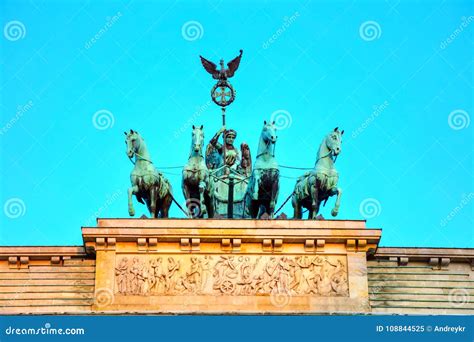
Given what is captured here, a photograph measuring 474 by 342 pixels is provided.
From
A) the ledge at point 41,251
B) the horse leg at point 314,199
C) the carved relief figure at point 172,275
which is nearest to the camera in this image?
the carved relief figure at point 172,275

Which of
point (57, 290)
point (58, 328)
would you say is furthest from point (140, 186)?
point (58, 328)

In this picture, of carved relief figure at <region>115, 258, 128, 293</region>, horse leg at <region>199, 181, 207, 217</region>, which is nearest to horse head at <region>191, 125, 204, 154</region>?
horse leg at <region>199, 181, 207, 217</region>

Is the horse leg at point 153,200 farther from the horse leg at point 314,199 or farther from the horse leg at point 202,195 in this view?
the horse leg at point 314,199

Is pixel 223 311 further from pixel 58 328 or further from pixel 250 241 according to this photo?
pixel 58 328

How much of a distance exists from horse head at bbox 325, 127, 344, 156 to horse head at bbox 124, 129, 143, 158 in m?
4.78

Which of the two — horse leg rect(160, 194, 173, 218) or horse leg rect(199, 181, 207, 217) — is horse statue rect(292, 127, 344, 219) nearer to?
horse leg rect(199, 181, 207, 217)

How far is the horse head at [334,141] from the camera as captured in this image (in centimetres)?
2895

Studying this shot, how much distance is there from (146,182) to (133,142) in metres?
1.18

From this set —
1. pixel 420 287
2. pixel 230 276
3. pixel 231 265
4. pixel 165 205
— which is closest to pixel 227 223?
pixel 231 265

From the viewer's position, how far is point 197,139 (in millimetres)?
29094

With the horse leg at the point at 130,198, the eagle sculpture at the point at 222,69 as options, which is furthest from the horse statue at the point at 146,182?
the eagle sculpture at the point at 222,69

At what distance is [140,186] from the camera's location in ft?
95.6

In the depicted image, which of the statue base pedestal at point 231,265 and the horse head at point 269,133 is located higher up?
the horse head at point 269,133

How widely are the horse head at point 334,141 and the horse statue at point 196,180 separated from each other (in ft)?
10.4
